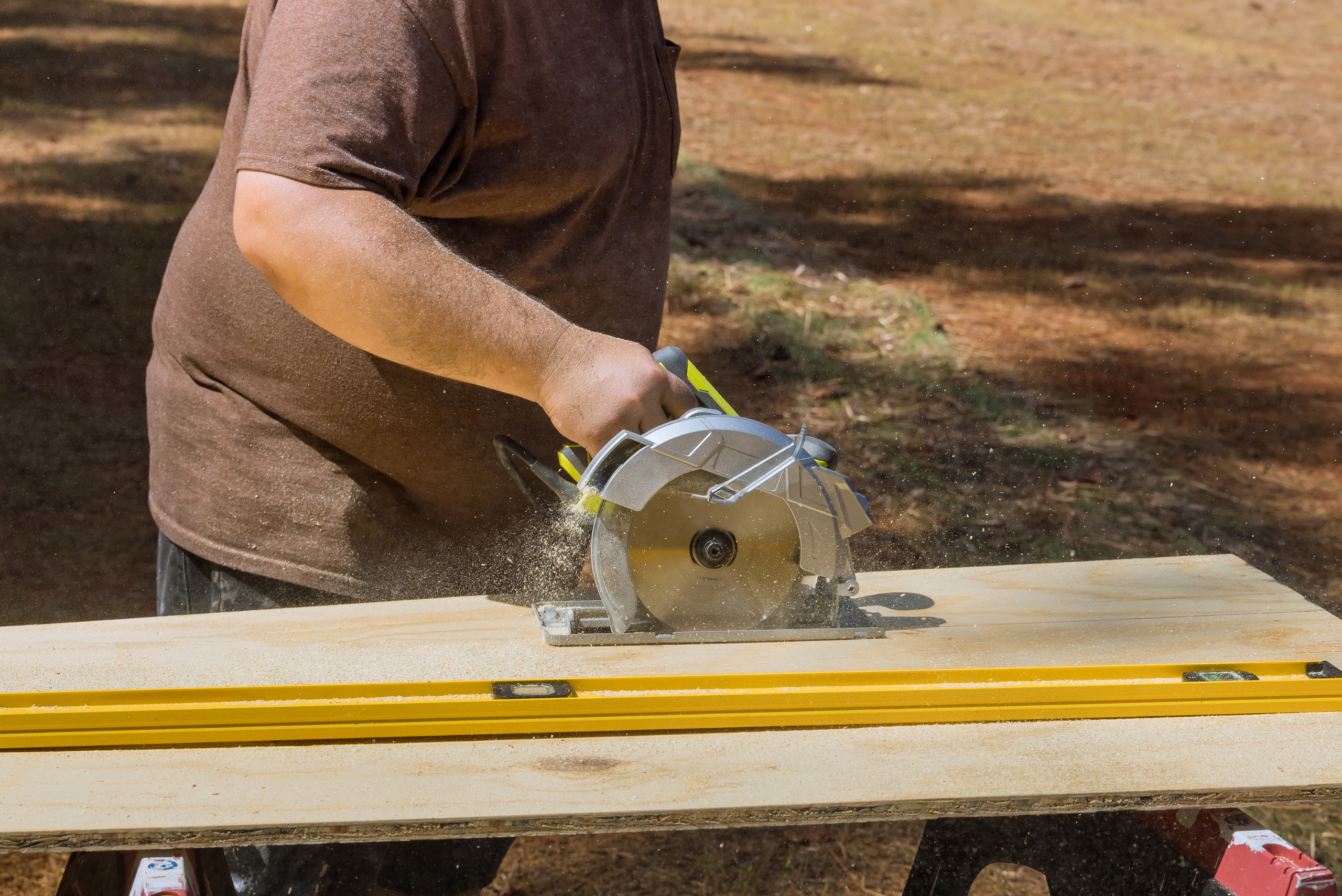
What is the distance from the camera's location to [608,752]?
1496mm

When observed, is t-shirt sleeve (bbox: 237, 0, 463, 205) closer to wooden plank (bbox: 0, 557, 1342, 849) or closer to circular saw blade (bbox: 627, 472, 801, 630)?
circular saw blade (bbox: 627, 472, 801, 630)

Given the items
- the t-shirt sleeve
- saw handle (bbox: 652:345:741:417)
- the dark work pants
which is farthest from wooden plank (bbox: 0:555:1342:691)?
the t-shirt sleeve

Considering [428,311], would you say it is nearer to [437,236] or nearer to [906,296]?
[437,236]

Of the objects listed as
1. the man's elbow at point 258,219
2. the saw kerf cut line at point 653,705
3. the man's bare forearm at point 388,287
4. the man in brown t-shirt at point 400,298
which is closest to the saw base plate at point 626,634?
the saw kerf cut line at point 653,705

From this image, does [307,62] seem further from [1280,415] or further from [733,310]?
[1280,415]

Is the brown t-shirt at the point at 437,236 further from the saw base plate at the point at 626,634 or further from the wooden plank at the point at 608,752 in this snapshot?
the saw base plate at the point at 626,634

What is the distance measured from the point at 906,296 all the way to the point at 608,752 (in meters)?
5.19

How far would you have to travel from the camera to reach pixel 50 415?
16.3 feet

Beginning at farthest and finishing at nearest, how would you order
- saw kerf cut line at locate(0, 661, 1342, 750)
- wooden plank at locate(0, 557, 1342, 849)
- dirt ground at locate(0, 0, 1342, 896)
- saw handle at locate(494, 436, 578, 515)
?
1. dirt ground at locate(0, 0, 1342, 896)
2. saw handle at locate(494, 436, 578, 515)
3. saw kerf cut line at locate(0, 661, 1342, 750)
4. wooden plank at locate(0, 557, 1342, 849)

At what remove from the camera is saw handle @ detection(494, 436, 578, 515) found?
171 cm

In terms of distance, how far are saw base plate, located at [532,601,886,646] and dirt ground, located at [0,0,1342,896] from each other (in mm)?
1153

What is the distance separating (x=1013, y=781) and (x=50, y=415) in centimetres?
474

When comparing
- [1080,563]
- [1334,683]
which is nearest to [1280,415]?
[1080,563]

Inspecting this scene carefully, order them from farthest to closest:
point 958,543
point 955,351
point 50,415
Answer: point 955,351 < point 50,415 < point 958,543
